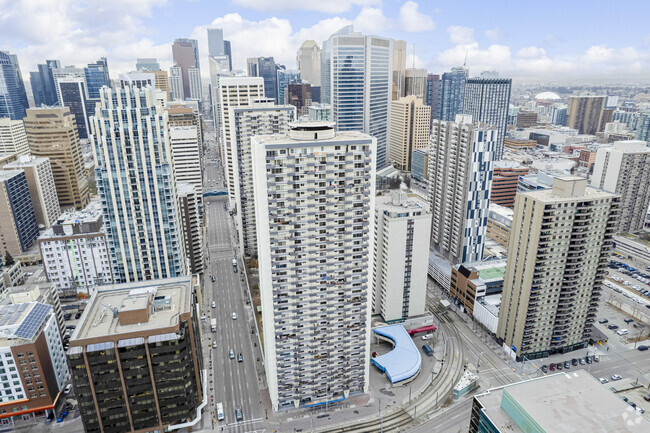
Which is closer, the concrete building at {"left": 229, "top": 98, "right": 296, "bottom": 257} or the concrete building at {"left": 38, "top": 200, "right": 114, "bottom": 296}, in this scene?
the concrete building at {"left": 38, "top": 200, "right": 114, "bottom": 296}

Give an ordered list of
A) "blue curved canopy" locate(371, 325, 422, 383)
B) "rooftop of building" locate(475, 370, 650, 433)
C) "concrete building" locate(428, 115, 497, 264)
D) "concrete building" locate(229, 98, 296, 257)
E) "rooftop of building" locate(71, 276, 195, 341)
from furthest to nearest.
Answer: "concrete building" locate(229, 98, 296, 257) < "concrete building" locate(428, 115, 497, 264) < "blue curved canopy" locate(371, 325, 422, 383) < "rooftop of building" locate(71, 276, 195, 341) < "rooftop of building" locate(475, 370, 650, 433)

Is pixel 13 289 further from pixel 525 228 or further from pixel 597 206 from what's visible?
pixel 597 206

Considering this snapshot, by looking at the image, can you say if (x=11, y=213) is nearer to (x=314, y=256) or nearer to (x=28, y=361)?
(x=28, y=361)

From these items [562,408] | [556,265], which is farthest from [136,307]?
[556,265]

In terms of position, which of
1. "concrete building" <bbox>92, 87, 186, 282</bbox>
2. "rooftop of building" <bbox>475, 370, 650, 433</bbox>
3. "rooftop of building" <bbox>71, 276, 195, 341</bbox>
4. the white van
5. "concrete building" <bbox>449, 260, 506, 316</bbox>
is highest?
"concrete building" <bbox>92, 87, 186, 282</bbox>

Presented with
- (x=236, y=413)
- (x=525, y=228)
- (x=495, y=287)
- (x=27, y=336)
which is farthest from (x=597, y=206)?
(x=27, y=336)

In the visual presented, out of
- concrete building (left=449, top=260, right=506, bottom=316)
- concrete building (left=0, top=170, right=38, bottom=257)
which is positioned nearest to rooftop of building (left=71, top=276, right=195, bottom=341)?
concrete building (left=449, top=260, right=506, bottom=316)

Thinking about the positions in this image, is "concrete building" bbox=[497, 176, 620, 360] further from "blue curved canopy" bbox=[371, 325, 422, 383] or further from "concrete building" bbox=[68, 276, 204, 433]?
"concrete building" bbox=[68, 276, 204, 433]
